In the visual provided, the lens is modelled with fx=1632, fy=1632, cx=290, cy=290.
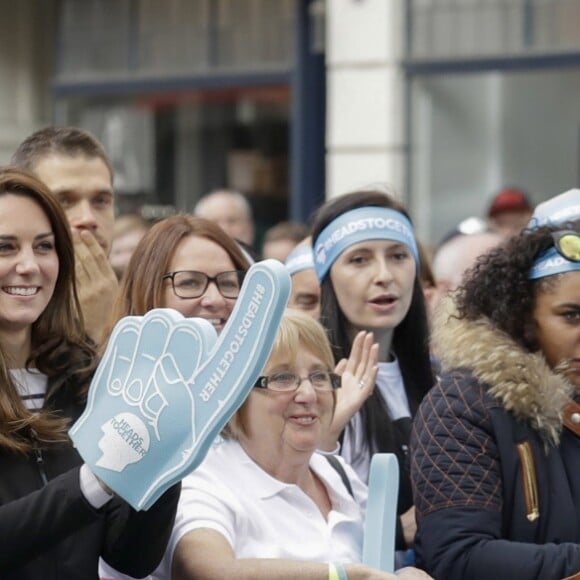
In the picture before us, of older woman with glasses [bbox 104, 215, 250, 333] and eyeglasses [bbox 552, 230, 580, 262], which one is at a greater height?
eyeglasses [bbox 552, 230, 580, 262]

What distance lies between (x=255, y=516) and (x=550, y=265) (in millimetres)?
1096

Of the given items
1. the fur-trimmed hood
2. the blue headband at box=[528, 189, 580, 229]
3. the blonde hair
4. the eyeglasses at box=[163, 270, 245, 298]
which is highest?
the blue headband at box=[528, 189, 580, 229]

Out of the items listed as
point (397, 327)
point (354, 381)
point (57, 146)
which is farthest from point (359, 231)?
point (57, 146)

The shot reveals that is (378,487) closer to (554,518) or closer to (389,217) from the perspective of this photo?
(554,518)

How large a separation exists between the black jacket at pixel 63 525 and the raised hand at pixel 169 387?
0.44ft

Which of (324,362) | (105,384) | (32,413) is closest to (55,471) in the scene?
(32,413)

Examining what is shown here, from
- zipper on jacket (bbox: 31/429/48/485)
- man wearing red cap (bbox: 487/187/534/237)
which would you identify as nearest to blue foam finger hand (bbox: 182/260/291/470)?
zipper on jacket (bbox: 31/429/48/485)

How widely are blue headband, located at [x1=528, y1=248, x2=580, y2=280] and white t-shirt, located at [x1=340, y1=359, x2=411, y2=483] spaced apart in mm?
863

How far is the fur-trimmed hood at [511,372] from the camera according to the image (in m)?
4.14

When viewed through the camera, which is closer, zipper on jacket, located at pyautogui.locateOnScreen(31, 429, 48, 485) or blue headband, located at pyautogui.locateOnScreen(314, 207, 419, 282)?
zipper on jacket, located at pyautogui.locateOnScreen(31, 429, 48, 485)

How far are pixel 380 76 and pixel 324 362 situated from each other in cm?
672

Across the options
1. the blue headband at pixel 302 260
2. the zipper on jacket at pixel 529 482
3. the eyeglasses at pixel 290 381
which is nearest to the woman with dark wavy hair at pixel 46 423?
the eyeglasses at pixel 290 381

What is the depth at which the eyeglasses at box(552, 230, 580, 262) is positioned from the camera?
4.35m

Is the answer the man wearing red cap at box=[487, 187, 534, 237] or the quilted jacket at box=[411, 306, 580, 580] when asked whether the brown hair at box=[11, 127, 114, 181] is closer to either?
the quilted jacket at box=[411, 306, 580, 580]
